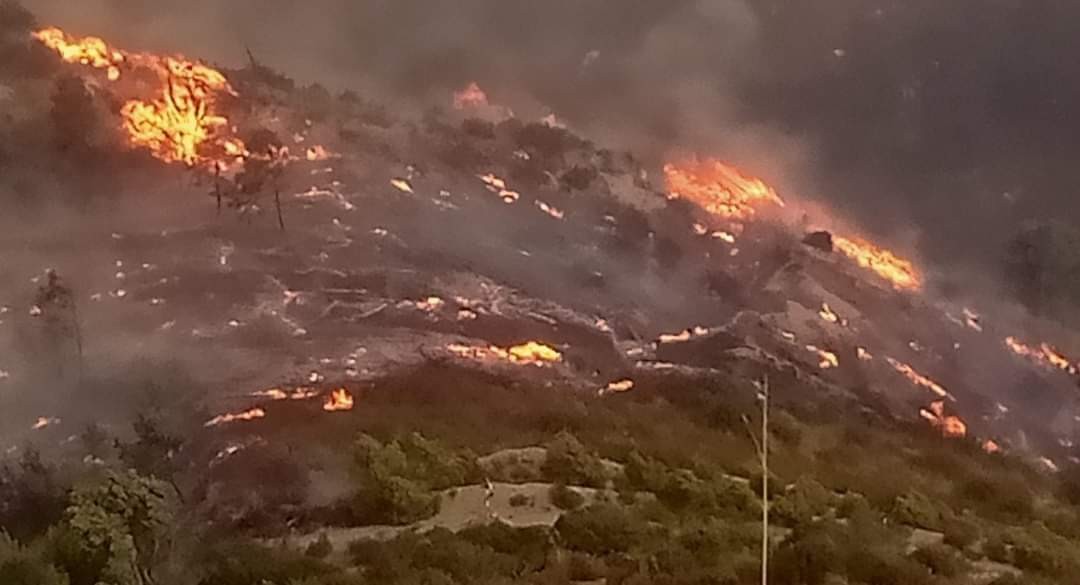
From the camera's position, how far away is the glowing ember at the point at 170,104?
3.41m

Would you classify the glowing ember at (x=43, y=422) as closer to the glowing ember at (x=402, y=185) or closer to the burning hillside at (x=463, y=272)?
the burning hillside at (x=463, y=272)

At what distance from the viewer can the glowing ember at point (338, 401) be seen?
10.7 feet

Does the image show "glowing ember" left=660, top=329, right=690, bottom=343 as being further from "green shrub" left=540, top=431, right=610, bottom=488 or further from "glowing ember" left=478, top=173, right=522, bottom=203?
"glowing ember" left=478, top=173, right=522, bottom=203

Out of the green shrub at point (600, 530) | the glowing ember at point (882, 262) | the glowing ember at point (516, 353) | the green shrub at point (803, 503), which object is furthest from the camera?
the glowing ember at point (882, 262)

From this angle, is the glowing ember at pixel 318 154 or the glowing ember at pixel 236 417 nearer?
the glowing ember at pixel 236 417

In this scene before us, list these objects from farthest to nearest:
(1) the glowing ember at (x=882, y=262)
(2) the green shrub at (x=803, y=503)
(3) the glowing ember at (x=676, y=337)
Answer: (1) the glowing ember at (x=882, y=262)
(3) the glowing ember at (x=676, y=337)
(2) the green shrub at (x=803, y=503)

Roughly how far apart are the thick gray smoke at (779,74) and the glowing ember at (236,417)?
2.76ft

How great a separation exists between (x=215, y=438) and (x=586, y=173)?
1128 millimetres

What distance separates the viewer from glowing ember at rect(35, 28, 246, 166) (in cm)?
341

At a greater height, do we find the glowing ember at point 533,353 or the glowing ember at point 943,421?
the glowing ember at point 943,421

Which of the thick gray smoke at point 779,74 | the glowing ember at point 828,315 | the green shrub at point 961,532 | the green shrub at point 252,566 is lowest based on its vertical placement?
the green shrub at point 252,566

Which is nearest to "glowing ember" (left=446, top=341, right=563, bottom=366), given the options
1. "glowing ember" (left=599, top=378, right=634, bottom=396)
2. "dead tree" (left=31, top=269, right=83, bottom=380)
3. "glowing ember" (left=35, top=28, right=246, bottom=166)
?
"glowing ember" (left=599, top=378, right=634, bottom=396)

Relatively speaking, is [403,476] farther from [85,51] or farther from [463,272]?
[85,51]

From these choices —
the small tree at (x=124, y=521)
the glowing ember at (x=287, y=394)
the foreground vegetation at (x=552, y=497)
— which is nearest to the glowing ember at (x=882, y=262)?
the foreground vegetation at (x=552, y=497)
